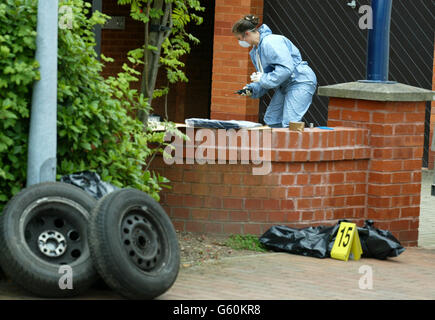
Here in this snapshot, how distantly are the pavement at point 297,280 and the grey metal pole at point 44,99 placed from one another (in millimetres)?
826

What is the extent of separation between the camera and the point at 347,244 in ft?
25.4

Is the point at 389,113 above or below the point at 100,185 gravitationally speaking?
above

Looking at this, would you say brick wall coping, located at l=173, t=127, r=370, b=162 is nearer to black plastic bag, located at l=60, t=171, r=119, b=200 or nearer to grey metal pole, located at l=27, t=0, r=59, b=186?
black plastic bag, located at l=60, t=171, r=119, b=200

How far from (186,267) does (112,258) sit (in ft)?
4.97

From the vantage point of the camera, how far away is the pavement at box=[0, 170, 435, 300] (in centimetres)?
624

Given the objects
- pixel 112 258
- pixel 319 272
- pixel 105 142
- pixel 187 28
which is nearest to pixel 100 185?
pixel 105 142

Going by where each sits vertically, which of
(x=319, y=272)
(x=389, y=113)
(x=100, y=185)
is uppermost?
(x=389, y=113)

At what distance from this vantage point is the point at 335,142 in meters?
8.52

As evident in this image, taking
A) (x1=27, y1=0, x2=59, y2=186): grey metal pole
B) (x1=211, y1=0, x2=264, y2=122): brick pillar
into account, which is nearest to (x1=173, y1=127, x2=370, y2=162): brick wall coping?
(x1=27, y1=0, x2=59, y2=186): grey metal pole

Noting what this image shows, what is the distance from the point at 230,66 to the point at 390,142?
6.09 metres

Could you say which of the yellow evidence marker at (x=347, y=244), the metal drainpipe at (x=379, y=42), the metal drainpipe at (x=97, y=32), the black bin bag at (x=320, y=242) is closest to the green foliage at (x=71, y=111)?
the metal drainpipe at (x=97, y=32)

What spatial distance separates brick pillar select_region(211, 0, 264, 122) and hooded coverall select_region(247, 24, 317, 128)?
4710mm

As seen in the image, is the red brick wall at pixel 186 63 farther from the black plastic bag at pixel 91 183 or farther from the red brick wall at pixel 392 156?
the black plastic bag at pixel 91 183

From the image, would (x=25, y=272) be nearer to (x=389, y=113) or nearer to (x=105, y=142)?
(x=105, y=142)
